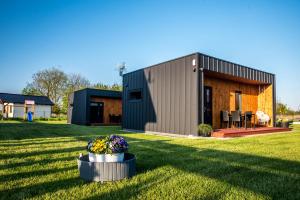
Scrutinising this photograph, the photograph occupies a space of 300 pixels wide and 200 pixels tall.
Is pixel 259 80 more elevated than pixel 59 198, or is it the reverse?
pixel 259 80

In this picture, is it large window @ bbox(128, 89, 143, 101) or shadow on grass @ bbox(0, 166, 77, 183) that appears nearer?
shadow on grass @ bbox(0, 166, 77, 183)

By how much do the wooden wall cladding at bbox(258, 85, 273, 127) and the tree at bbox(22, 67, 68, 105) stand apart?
30.2m

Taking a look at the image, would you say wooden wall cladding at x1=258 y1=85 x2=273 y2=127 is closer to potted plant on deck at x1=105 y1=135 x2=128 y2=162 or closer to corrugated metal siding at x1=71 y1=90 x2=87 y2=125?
potted plant on deck at x1=105 y1=135 x2=128 y2=162

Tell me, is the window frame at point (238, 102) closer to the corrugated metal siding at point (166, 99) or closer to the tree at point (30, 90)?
the corrugated metal siding at point (166, 99)

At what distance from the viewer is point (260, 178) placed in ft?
9.24

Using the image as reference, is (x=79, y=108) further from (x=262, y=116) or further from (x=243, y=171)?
(x=243, y=171)

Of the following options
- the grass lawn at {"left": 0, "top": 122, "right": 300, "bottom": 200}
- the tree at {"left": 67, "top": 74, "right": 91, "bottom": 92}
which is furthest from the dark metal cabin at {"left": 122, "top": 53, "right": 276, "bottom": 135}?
the tree at {"left": 67, "top": 74, "right": 91, "bottom": 92}

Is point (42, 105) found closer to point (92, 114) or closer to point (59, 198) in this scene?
point (92, 114)

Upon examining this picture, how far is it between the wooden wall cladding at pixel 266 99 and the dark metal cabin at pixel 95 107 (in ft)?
37.3

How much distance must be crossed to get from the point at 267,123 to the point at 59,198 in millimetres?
13476

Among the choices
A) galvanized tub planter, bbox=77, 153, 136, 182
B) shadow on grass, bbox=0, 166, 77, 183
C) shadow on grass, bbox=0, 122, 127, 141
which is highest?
galvanized tub planter, bbox=77, 153, 136, 182

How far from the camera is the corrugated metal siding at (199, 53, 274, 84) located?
887 cm

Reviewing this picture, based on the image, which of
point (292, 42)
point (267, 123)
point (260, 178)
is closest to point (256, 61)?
point (292, 42)

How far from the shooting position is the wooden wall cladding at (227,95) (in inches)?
417
